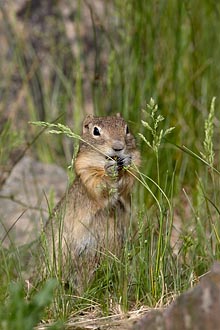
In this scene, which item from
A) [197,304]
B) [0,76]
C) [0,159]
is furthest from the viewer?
[0,76]

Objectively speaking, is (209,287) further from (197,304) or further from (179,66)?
(179,66)

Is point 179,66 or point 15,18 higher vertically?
point 15,18

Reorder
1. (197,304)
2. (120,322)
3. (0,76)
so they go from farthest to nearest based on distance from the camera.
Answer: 1. (0,76)
2. (120,322)
3. (197,304)

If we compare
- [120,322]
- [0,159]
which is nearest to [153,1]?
[0,159]

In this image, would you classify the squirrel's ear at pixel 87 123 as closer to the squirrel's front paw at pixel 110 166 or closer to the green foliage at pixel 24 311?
the squirrel's front paw at pixel 110 166

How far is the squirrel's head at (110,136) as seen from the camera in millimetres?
5074

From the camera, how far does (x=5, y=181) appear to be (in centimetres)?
702

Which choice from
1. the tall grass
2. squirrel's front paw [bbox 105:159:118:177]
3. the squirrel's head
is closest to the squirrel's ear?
the squirrel's head

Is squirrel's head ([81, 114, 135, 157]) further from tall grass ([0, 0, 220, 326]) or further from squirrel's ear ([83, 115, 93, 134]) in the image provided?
tall grass ([0, 0, 220, 326])

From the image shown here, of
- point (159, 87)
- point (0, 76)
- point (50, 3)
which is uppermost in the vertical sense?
point (50, 3)

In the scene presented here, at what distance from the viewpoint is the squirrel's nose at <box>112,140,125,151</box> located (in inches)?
199

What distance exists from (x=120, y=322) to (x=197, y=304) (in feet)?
2.90

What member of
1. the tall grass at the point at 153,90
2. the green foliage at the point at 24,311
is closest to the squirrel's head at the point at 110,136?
the tall grass at the point at 153,90

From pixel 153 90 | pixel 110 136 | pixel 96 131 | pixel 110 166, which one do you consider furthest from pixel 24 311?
pixel 153 90
